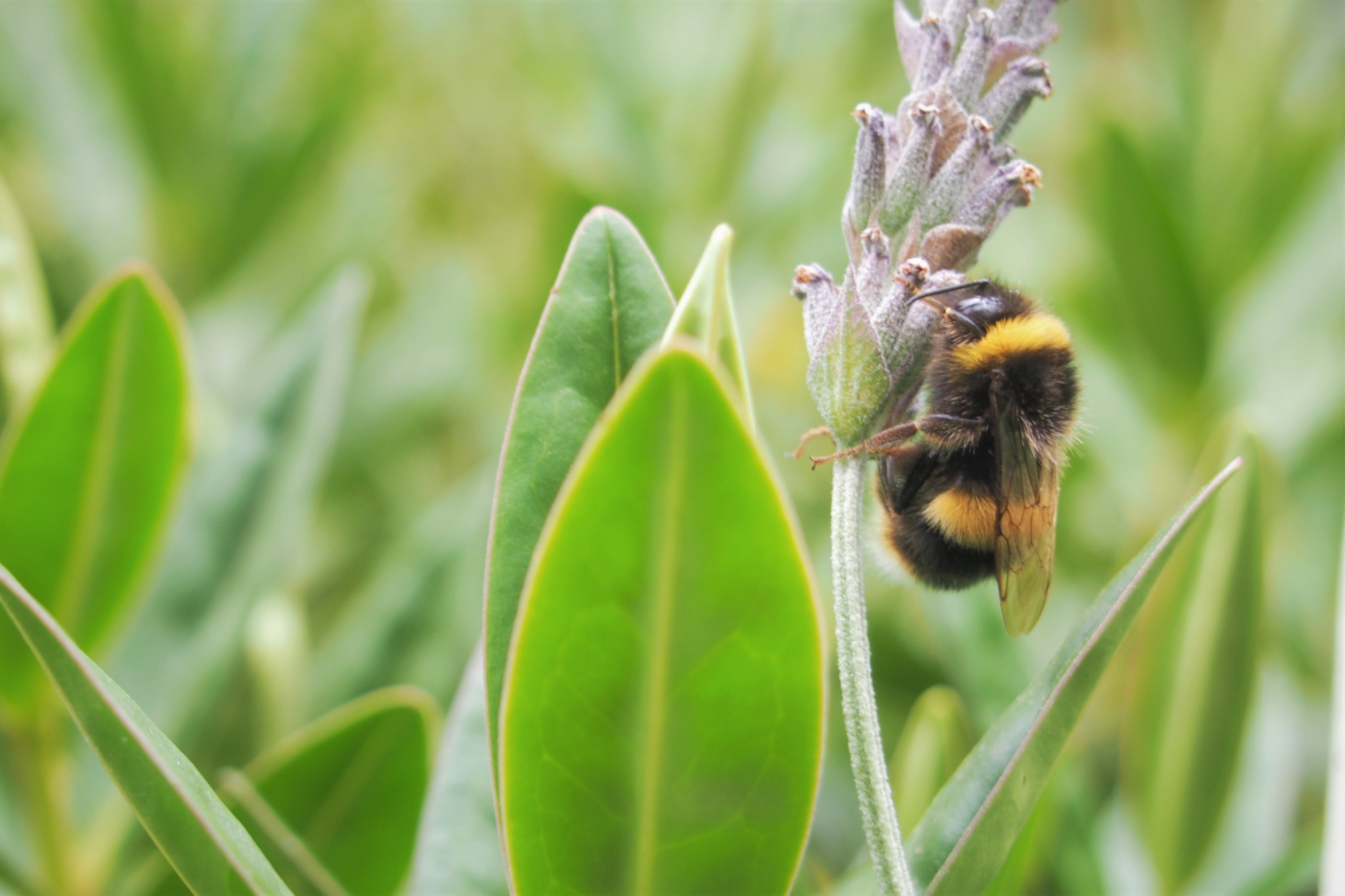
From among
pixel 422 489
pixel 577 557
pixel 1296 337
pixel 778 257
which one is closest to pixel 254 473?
pixel 577 557

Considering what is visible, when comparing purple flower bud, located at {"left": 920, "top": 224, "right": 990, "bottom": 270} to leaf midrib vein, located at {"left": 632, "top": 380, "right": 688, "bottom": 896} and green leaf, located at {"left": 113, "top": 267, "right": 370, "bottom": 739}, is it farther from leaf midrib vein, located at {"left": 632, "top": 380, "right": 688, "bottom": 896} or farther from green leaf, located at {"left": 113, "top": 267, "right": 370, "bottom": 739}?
green leaf, located at {"left": 113, "top": 267, "right": 370, "bottom": 739}

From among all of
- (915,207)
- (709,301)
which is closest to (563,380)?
(709,301)

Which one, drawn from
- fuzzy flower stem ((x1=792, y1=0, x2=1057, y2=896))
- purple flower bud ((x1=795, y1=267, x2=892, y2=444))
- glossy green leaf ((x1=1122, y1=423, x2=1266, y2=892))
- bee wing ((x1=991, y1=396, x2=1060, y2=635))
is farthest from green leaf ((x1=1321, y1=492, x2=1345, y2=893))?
purple flower bud ((x1=795, y1=267, x2=892, y2=444))

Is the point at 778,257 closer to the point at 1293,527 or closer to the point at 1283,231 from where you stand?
the point at 1283,231

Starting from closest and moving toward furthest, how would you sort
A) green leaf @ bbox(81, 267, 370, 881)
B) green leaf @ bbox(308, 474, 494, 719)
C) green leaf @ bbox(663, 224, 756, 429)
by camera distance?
green leaf @ bbox(663, 224, 756, 429) < green leaf @ bbox(81, 267, 370, 881) < green leaf @ bbox(308, 474, 494, 719)

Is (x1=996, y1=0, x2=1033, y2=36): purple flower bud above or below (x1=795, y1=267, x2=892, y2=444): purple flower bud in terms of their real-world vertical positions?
above

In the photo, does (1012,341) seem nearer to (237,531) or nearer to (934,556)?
(934,556)

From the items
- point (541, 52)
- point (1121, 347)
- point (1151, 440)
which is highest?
point (541, 52)

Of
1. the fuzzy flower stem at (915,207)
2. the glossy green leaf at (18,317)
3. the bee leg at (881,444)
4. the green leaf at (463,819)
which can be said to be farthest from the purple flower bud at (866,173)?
the glossy green leaf at (18,317)
